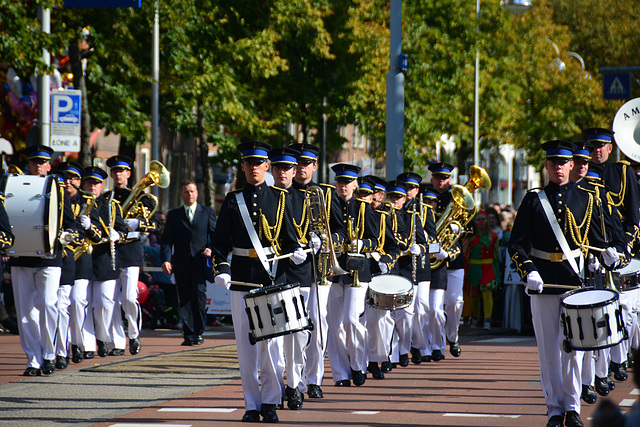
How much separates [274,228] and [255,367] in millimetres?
1172

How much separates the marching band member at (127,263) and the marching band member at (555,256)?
20.8 feet

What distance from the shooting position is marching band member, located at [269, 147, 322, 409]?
934 centimetres

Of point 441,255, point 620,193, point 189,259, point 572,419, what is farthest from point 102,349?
point 572,419

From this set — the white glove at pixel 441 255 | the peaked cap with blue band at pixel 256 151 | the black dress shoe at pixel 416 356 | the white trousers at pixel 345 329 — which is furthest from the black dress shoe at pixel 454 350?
the peaked cap with blue band at pixel 256 151

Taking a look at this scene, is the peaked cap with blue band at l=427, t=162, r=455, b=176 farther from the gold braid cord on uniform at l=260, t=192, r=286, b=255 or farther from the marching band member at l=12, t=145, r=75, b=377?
the gold braid cord on uniform at l=260, t=192, r=286, b=255

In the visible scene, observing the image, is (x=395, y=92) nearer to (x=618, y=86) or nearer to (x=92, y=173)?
(x=618, y=86)

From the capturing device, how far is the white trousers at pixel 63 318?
472 inches

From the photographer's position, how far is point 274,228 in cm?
918

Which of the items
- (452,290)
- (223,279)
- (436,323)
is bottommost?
(436,323)

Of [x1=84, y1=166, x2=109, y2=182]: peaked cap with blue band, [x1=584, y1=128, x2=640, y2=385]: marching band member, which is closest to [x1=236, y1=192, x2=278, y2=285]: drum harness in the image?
[x1=584, y1=128, x2=640, y2=385]: marching band member

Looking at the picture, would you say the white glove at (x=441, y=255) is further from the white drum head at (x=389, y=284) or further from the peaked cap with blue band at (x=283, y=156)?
the peaked cap with blue band at (x=283, y=156)

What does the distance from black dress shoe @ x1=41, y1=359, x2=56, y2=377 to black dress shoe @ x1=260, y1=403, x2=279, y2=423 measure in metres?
3.54

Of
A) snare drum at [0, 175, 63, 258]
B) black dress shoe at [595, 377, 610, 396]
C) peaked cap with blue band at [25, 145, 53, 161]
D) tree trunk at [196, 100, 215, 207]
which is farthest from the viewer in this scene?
tree trunk at [196, 100, 215, 207]

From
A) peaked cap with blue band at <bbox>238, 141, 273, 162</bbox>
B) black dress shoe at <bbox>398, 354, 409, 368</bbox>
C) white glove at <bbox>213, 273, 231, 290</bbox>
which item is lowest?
black dress shoe at <bbox>398, 354, 409, 368</bbox>
